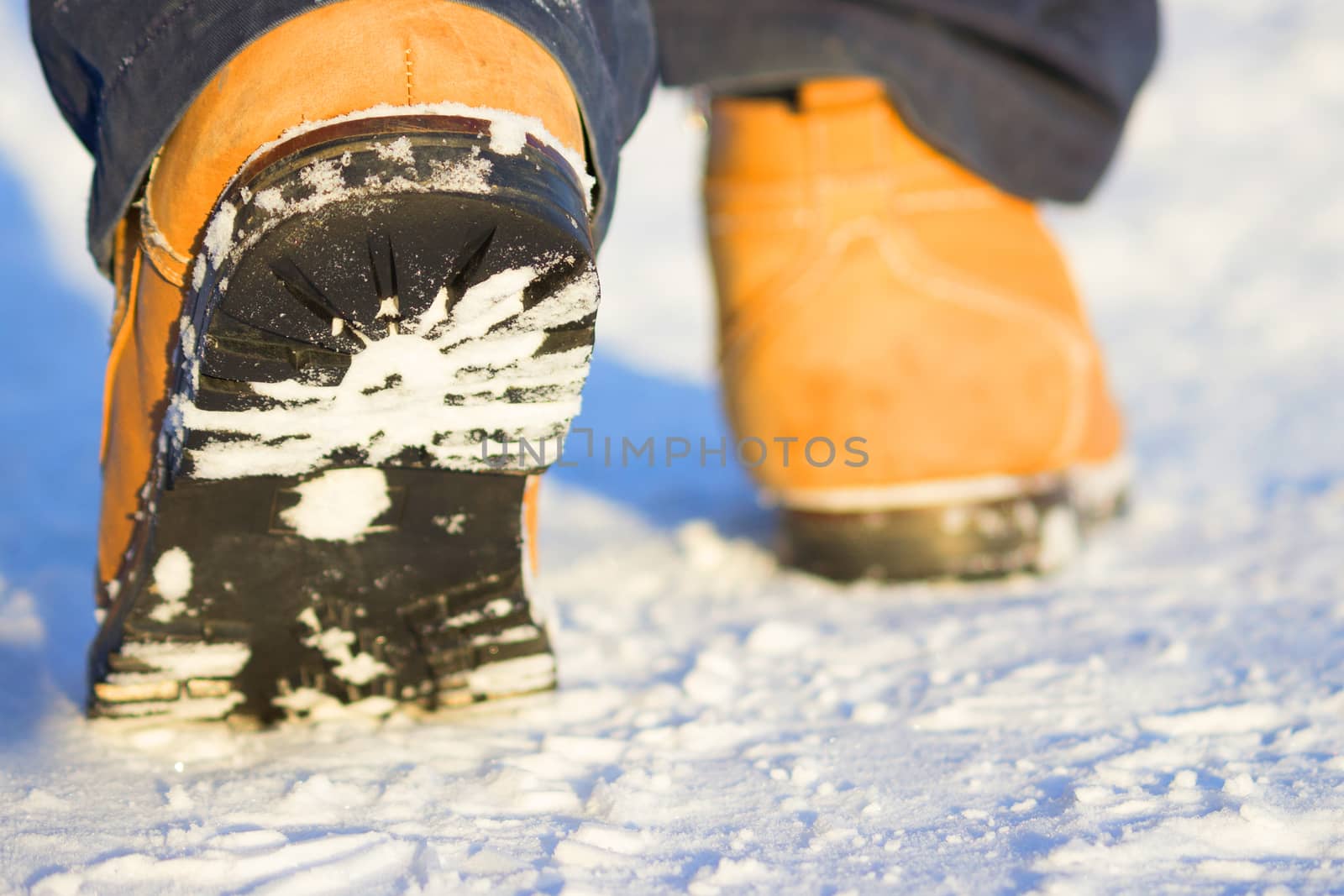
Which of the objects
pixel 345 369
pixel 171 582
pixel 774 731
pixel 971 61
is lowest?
pixel 774 731

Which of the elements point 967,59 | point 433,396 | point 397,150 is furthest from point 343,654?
point 967,59

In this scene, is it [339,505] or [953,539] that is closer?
[339,505]

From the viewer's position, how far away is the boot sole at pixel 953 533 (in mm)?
1196

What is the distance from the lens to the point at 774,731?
0.79 metres

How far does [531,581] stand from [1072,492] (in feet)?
2.25

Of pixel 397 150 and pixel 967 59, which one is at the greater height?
pixel 967 59

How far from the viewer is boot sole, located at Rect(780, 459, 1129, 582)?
1196 millimetres

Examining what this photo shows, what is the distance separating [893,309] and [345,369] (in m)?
0.67

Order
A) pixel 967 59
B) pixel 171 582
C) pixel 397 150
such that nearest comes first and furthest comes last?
pixel 397 150 → pixel 171 582 → pixel 967 59

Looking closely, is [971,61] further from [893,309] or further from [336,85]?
→ [336,85]

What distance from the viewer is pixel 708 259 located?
131 cm

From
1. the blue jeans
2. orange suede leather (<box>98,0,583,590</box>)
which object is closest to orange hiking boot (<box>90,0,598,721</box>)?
orange suede leather (<box>98,0,583,590</box>)

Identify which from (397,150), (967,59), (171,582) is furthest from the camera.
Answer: (967,59)

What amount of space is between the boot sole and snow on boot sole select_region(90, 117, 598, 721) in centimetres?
49
